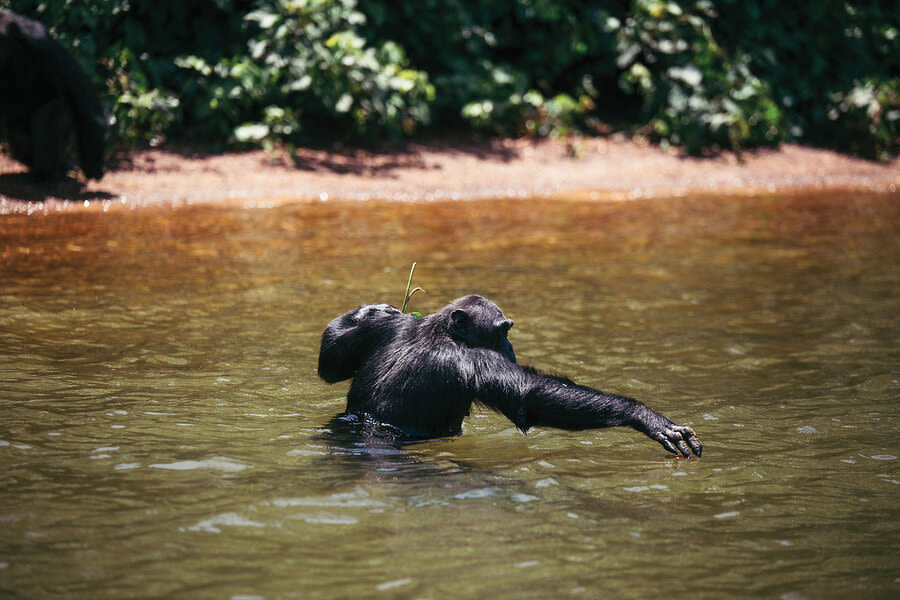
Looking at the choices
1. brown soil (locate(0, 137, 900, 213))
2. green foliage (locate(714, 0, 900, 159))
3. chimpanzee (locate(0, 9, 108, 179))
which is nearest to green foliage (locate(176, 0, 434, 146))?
brown soil (locate(0, 137, 900, 213))

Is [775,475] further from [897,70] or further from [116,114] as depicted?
[897,70]

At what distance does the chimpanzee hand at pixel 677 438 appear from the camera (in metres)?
4.80

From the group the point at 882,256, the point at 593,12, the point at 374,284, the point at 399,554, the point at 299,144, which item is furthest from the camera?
the point at 593,12

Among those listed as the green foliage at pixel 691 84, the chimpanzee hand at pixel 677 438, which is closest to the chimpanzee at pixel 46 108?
the chimpanzee hand at pixel 677 438

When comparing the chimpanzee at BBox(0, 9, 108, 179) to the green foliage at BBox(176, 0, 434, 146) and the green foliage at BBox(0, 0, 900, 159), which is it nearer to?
the green foliage at BBox(0, 0, 900, 159)

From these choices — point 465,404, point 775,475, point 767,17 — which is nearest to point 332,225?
point 465,404

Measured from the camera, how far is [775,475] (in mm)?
4930

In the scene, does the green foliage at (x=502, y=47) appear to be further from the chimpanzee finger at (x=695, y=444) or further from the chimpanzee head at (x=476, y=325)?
the chimpanzee finger at (x=695, y=444)

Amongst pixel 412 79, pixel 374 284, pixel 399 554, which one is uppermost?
pixel 412 79

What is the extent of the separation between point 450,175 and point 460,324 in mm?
10379

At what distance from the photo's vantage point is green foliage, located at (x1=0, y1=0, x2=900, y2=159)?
15.3 meters

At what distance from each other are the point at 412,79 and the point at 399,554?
1318cm

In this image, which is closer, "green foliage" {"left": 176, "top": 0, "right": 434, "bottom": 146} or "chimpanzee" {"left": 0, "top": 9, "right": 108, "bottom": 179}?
"chimpanzee" {"left": 0, "top": 9, "right": 108, "bottom": 179}

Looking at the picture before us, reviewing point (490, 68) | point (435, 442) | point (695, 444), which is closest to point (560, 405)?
point (695, 444)
